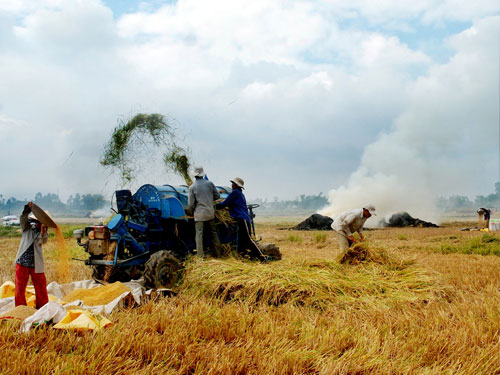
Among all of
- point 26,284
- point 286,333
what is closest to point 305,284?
point 286,333

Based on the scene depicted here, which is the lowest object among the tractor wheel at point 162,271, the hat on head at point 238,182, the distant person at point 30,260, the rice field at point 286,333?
the rice field at point 286,333

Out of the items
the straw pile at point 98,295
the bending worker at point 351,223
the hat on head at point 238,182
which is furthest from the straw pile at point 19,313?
the bending worker at point 351,223

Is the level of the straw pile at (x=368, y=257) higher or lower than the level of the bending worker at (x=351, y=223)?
lower

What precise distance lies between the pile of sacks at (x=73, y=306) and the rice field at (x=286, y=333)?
0.15m

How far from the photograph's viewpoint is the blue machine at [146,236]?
23.7 feet

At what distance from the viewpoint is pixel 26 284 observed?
5332mm

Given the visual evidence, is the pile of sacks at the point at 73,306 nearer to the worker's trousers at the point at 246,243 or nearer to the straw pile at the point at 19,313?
the straw pile at the point at 19,313

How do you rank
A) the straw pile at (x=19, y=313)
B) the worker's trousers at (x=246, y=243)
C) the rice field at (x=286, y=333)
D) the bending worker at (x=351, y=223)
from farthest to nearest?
the bending worker at (x=351, y=223)
the worker's trousers at (x=246, y=243)
the straw pile at (x=19, y=313)
the rice field at (x=286, y=333)

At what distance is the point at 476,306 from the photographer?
205 inches

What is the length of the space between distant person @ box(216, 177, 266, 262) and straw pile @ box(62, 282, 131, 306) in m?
2.68

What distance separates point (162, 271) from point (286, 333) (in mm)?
3236

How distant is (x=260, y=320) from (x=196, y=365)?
131 cm

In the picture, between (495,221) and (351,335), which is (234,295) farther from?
(495,221)

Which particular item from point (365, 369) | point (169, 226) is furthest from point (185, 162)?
point (365, 369)
